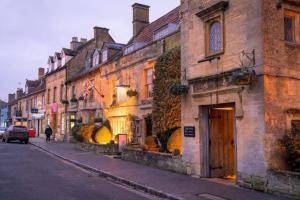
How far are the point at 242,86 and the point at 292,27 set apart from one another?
100.0 inches

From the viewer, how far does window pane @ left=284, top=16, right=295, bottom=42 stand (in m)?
10.9

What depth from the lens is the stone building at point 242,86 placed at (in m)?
10.1

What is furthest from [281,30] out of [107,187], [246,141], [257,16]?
[107,187]

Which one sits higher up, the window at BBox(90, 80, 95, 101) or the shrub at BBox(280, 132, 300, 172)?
the window at BBox(90, 80, 95, 101)

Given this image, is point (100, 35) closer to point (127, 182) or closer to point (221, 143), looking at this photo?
point (221, 143)

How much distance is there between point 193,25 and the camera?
1319 centimetres

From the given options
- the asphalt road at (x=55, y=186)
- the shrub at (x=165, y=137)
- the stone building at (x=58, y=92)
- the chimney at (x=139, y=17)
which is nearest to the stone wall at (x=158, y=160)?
the shrub at (x=165, y=137)

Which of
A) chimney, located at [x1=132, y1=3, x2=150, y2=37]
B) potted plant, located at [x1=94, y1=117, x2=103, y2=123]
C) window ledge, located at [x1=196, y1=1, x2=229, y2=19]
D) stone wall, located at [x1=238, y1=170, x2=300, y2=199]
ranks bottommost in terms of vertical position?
stone wall, located at [x1=238, y1=170, x2=300, y2=199]

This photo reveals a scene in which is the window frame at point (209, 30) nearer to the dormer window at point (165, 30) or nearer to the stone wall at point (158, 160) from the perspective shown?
the stone wall at point (158, 160)

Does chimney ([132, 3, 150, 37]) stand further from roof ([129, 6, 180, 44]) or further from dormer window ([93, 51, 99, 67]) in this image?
dormer window ([93, 51, 99, 67])

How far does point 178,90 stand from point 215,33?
252 centimetres

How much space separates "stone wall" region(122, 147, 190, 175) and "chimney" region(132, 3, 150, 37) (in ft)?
47.0

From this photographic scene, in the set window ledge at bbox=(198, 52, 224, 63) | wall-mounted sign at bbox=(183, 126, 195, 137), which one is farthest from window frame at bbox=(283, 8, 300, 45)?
wall-mounted sign at bbox=(183, 126, 195, 137)

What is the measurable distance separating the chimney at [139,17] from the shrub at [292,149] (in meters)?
20.7
